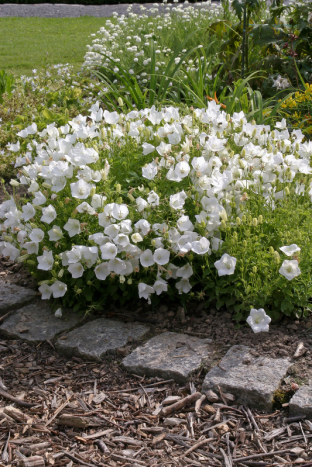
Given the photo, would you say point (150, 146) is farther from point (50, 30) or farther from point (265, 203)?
point (50, 30)

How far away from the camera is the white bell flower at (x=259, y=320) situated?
7.40ft

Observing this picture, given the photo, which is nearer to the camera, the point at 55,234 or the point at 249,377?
the point at 249,377

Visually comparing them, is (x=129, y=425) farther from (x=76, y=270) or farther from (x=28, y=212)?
(x=28, y=212)

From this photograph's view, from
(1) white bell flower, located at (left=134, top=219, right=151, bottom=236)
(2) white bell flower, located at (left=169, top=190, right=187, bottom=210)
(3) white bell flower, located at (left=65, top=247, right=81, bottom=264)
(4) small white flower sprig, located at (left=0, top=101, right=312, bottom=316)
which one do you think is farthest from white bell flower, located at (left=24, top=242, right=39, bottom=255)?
(2) white bell flower, located at (left=169, top=190, right=187, bottom=210)

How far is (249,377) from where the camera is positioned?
6.93 ft

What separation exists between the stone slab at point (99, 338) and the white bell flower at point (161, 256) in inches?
15.6

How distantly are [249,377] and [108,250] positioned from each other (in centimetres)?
92

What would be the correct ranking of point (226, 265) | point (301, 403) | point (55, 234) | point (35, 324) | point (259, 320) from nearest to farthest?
1. point (301, 403)
2. point (259, 320)
3. point (226, 265)
4. point (55, 234)
5. point (35, 324)

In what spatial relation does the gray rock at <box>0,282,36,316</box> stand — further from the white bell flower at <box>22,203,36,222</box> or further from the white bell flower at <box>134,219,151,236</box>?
the white bell flower at <box>134,219,151,236</box>

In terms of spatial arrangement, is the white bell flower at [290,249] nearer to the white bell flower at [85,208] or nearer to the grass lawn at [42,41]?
the white bell flower at [85,208]

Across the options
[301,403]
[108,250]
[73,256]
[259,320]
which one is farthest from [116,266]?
[301,403]

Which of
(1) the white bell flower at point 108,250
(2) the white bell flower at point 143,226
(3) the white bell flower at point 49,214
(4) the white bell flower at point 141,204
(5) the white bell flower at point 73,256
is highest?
(4) the white bell flower at point 141,204

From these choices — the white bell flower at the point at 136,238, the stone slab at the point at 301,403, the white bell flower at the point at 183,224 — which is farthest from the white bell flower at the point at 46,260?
the stone slab at the point at 301,403

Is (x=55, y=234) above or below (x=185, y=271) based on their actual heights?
above
